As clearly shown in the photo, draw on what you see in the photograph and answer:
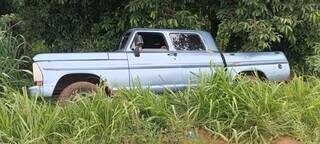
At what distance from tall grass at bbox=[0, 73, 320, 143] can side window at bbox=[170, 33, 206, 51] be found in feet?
12.1

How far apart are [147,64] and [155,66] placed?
16 centimetres

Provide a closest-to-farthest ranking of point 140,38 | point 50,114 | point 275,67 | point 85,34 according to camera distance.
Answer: point 50,114 < point 140,38 < point 275,67 < point 85,34

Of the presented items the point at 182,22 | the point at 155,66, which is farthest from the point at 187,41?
the point at 155,66

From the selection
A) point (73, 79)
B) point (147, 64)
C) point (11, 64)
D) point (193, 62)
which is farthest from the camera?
point (193, 62)

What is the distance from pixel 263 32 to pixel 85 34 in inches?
167

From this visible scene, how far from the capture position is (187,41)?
10898 mm

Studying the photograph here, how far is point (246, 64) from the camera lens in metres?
10.8

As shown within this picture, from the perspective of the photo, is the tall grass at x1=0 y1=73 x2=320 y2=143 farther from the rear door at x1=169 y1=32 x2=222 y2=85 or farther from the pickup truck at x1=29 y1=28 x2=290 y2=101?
the rear door at x1=169 y1=32 x2=222 y2=85

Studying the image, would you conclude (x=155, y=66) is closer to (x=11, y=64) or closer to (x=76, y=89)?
(x=76, y=89)

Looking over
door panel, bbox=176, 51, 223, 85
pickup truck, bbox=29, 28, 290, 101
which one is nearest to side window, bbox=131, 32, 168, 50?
pickup truck, bbox=29, 28, 290, 101

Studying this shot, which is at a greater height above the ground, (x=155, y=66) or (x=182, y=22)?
(x=182, y=22)

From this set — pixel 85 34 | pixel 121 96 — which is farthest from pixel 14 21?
pixel 121 96

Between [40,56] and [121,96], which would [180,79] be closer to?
[40,56]

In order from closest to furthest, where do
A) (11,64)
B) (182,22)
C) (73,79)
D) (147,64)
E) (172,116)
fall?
1. (172,116)
2. (73,79)
3. (147,64)
4. (11,64)
5. (182,22)
